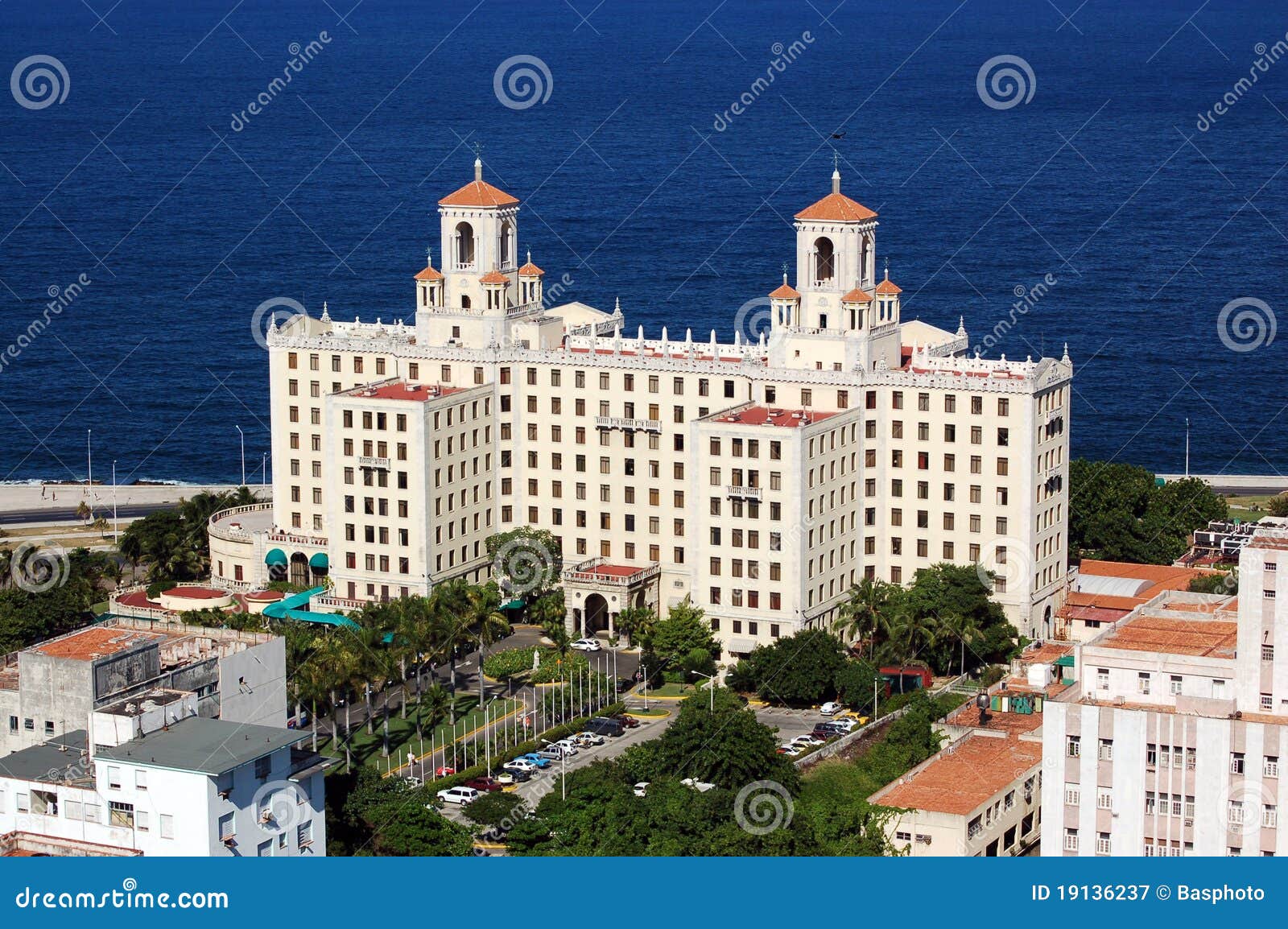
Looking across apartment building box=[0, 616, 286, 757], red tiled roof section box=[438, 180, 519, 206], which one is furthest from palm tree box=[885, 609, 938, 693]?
apartment building box=[0, 616, 286, 757]

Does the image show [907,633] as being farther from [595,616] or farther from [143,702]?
[143,702]

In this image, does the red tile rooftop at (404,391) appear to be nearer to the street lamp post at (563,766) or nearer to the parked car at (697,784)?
the street lamp post at (563,766)

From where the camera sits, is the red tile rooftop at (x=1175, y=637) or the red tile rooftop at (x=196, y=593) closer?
the red tile rooftop at (x=1175, y=637)

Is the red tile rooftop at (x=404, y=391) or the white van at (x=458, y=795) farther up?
the red tile rooftop at (x=404, y=391)

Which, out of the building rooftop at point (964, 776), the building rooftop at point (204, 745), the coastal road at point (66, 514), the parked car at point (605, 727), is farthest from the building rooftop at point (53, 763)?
the coastal road at point (66, 514)

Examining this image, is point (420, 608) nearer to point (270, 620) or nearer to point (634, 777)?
point (270, 620)

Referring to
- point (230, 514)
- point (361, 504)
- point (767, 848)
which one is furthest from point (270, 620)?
point (767, 848)

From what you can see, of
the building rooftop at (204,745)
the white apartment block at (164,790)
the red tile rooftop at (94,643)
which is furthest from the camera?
the red tile rooftop at (94,643)

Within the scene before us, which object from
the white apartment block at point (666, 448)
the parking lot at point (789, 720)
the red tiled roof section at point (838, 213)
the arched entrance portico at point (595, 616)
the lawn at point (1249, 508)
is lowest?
the parking lot at point (789, 720)
